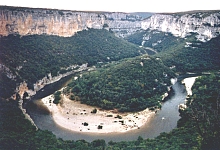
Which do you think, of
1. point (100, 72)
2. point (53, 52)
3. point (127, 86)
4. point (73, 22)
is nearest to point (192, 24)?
point (73, 22)

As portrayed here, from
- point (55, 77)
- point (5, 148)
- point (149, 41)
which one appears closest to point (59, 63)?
point (55, 77)

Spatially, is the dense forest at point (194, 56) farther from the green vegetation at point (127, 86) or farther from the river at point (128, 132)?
the river at point (128, 132)

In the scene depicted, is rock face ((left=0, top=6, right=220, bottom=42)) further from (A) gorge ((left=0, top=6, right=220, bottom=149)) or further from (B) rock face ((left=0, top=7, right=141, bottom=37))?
(A) gorge ((left=0, top=6, right=220, bottom=149))

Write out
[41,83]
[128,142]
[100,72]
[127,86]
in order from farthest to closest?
[100,72] < [41,83] < [127,86] < [128,142]

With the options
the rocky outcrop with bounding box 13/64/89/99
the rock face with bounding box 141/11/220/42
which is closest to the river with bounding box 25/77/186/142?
the rocky outcrop with bounding box 13/64/89/99

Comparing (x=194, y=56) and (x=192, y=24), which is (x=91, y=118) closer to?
(x=194, y=56)

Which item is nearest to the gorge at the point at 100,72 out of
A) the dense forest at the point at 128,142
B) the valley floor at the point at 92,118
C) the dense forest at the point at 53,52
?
the dense forest at the point at 128,142
